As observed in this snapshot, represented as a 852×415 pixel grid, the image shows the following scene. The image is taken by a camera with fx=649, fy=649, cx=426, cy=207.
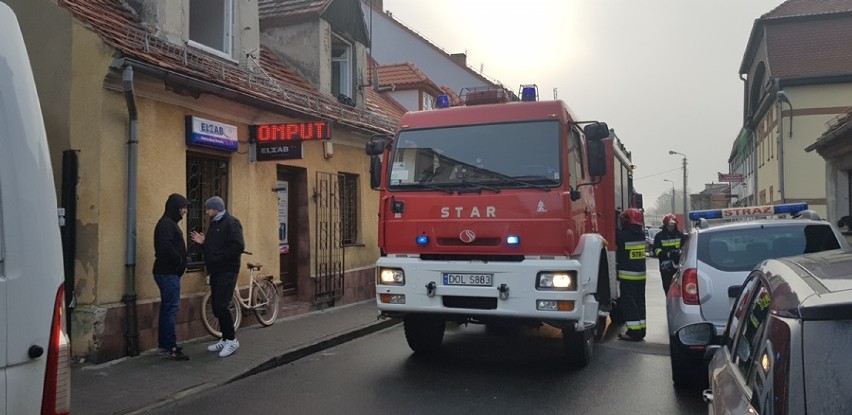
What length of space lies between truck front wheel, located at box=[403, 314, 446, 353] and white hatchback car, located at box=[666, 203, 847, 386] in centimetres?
265

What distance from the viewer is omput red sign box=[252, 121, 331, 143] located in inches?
360

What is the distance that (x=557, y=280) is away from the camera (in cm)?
612

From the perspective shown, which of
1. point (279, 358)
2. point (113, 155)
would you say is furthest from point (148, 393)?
point (113, 155)

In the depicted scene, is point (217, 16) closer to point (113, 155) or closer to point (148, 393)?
point (113, 155)

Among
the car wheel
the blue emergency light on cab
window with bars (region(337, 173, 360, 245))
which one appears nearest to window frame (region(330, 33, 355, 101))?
window with bars (region(337, 173, 360, 245))

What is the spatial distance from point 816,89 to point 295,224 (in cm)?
2353

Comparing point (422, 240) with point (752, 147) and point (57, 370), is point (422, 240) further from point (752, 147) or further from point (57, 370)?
point (752, 147)

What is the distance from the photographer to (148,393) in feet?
19.5

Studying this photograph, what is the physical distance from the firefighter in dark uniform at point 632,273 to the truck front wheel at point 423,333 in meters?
2.52

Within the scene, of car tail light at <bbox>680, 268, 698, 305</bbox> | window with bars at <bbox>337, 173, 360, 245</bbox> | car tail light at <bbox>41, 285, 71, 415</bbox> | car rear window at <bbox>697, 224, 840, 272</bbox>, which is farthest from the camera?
window with bars at <bbox>337, 173, 360, 245</bbox>

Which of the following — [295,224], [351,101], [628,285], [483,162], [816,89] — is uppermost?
[816,89]

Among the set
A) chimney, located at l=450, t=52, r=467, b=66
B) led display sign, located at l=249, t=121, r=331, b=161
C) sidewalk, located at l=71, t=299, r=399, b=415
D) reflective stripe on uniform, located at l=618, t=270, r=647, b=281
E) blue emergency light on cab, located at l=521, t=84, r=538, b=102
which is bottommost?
sidewalk, located at l=71, t=299, r=399, b=415

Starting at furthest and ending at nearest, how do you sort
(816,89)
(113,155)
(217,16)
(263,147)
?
(816,89) → (217,16) → (263,147) → (113,155)

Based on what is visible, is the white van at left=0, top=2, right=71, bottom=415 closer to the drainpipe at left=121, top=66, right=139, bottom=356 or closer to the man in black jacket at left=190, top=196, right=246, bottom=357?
the man in black jacket at left=190, top=196, right=246, bottom=357
